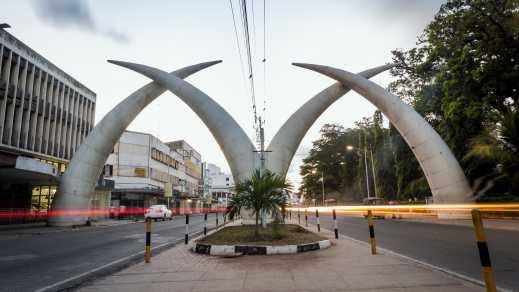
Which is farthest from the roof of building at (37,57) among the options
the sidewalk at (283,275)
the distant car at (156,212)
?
the sidewalk at (283,275)

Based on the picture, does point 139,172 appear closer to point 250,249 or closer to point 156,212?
point 156,212

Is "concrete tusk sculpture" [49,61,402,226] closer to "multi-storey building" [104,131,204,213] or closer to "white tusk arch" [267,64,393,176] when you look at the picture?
"white tusk arch" [267,64,393,176]

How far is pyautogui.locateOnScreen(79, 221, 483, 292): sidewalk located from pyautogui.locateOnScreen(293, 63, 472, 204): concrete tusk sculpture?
68.3ft

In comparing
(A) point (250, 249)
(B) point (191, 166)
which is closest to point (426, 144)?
(A) point (250, 249)

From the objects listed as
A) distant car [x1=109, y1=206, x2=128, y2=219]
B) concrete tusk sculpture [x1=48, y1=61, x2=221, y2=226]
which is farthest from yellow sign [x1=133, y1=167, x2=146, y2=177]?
concrete tusk sculpture [x1=48, y1=61, x2=221, y2=226]

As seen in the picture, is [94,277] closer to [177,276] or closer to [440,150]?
[177,276]

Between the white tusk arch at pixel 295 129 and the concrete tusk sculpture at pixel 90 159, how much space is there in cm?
1286

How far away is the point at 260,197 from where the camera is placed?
35.7 ft

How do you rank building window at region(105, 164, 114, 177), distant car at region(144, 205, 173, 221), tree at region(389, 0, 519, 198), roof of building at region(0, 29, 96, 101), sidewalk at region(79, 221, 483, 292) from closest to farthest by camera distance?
1. sidewalk at region(79, 221, 483, 292)
2. tree at region(389, 0, 519, 198)
3. roof of building at region(0, 29, 96, 101)
4. distant car at region(144, 205, 173, 221)
5. building window at region(105, 164, 114, 177)

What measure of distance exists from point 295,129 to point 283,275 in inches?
1001

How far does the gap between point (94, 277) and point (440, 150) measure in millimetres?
26066

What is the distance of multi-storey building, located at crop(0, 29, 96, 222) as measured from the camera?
2584 cm

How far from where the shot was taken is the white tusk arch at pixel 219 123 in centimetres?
2917

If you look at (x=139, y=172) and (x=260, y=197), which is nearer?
(x=260, y=197)
